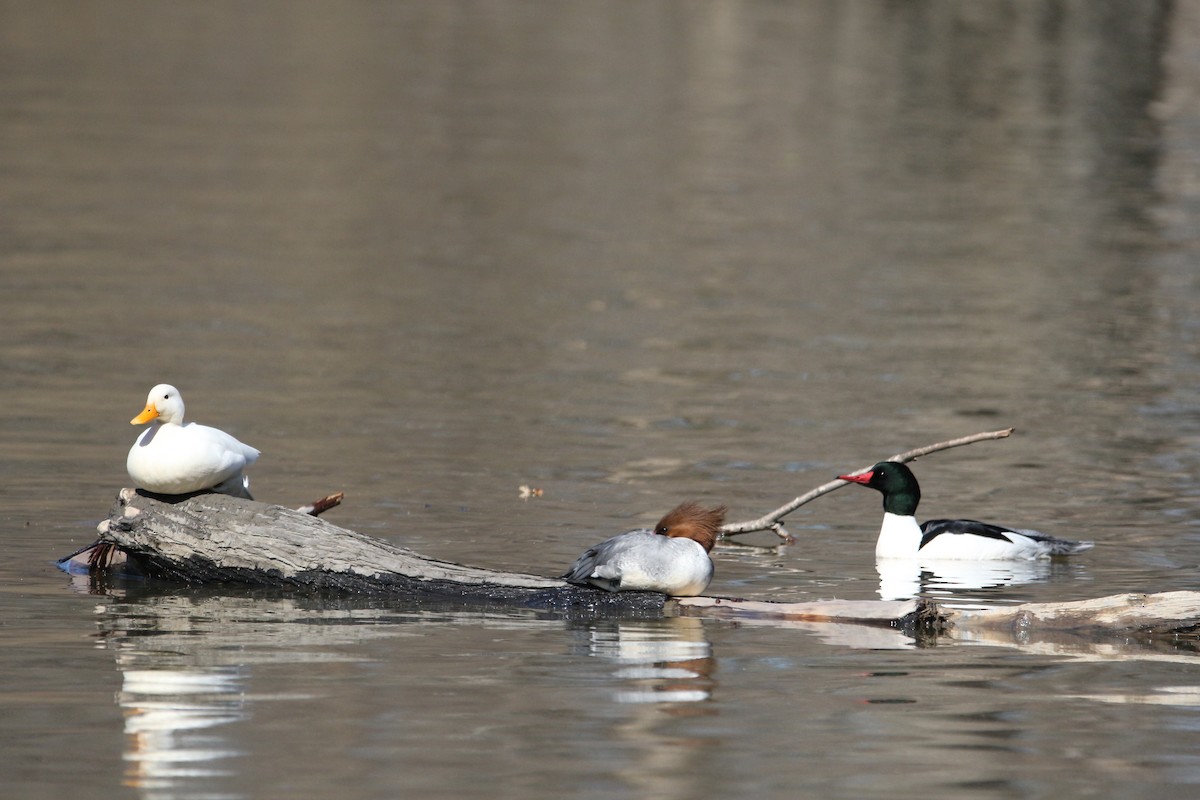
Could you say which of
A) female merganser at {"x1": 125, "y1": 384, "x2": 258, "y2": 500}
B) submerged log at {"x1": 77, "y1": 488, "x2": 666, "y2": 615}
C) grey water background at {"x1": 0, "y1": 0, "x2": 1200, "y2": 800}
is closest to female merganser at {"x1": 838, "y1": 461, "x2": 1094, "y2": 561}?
grey water background at {"x1": 0, "y1": 0, "x2": 1200, "y2": 800}

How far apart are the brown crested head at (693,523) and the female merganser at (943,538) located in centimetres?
216

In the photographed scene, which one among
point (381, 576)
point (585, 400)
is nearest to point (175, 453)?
point (381, 576)

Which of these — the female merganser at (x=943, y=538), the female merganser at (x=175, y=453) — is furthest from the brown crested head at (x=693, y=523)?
the female merganser at (x=175, y=453)

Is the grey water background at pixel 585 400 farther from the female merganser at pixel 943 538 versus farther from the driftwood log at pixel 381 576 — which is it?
the female merganser at pixel 943 538

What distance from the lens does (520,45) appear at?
6406cm

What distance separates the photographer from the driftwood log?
10.6 m

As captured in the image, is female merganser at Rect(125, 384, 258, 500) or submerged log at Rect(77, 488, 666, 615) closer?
female merganser at Rect(125, 384, 258, 500)

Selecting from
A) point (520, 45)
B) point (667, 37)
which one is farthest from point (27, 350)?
point (667, 37)

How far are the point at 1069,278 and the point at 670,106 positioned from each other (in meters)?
23.5

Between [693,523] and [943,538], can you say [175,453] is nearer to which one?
[693,523]

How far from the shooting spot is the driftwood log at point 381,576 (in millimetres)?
10594

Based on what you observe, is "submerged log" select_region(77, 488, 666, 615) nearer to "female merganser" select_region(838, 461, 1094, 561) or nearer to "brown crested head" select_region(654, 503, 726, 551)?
"brown crested head" select_region(654, 503, 726, 551)

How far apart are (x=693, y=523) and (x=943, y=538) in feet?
9.35

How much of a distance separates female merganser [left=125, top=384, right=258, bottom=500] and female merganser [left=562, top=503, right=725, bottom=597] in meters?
2.00
